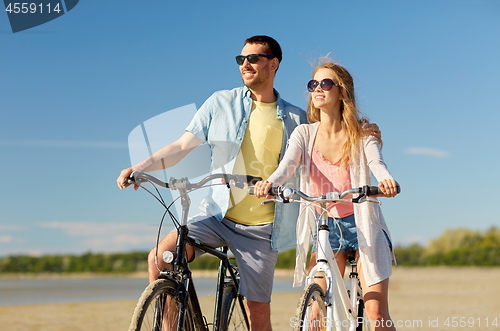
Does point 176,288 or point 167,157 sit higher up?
point 167,157

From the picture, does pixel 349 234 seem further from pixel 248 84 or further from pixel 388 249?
pixel 248 84

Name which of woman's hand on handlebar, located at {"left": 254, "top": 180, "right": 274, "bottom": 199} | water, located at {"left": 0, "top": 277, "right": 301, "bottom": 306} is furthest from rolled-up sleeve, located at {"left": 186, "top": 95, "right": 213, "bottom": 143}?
water, located at {"left": 0, "top": 277, "right": 301, "bottom": 306}

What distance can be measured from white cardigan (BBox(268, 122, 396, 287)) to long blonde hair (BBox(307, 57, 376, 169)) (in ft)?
0.17

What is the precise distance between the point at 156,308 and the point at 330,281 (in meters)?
1.04

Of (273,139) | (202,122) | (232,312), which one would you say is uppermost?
(202,122)

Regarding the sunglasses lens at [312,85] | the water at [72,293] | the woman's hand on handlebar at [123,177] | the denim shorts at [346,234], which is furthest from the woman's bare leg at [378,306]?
the water at [72,293]

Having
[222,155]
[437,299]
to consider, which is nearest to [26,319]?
[222,155]

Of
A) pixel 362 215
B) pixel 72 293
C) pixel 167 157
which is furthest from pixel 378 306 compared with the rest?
pixel 72 293

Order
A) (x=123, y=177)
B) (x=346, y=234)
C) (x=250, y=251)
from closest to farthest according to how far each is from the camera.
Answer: (x=123, y=177)
(x=346, y=234)
(x=250, y=251)

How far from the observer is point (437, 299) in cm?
1539

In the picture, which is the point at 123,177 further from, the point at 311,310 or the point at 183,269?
the point at 311,310

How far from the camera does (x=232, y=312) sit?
11.6 ft

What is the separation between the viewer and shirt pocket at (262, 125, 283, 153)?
11.6ft

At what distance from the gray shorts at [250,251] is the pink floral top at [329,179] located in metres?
0.51
